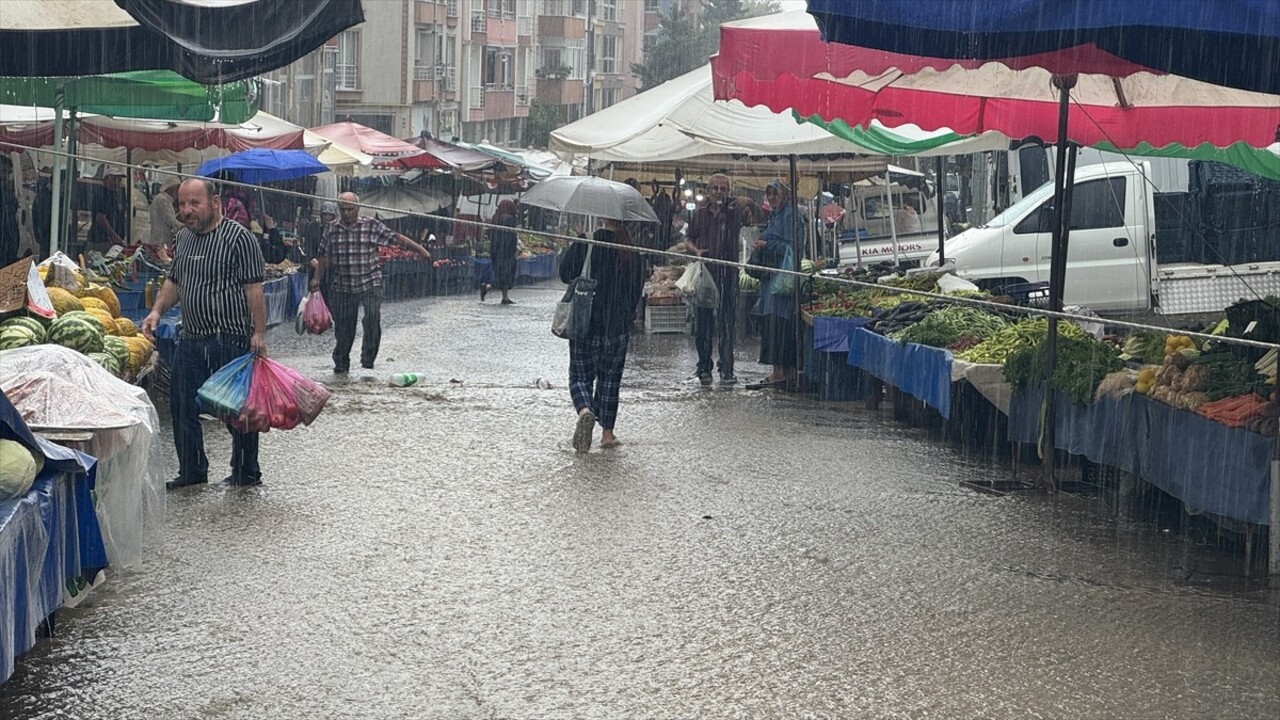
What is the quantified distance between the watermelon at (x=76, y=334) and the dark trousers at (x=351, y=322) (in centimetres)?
623

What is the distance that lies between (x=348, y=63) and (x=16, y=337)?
4975cm

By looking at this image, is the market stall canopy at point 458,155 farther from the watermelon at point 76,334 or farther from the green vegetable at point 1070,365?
the watermelon at point 76,334

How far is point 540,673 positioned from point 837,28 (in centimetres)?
344

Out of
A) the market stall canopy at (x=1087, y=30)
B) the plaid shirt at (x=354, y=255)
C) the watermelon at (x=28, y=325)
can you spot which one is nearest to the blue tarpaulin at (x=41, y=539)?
the watermelon at (x=28, y=325)

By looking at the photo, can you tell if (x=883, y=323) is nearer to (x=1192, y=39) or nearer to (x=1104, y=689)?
(x=1192, y=39)

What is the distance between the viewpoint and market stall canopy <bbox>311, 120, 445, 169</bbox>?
30703 mm

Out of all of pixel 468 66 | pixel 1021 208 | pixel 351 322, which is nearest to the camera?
pixel 351 322

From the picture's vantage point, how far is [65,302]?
10.1 metres

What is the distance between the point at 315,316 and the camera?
16031 millimetres

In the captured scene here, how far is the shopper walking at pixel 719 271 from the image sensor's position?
50.6ft

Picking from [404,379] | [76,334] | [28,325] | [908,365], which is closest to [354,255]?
[404,379]

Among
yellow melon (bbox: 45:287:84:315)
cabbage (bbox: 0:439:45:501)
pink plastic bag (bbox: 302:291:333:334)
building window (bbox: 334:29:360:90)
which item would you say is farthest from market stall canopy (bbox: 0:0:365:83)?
building window (bbox: 334:29:360:90)

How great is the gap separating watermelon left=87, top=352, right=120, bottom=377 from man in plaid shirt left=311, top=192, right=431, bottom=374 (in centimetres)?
630

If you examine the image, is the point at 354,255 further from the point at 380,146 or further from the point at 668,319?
the point at 380,146
